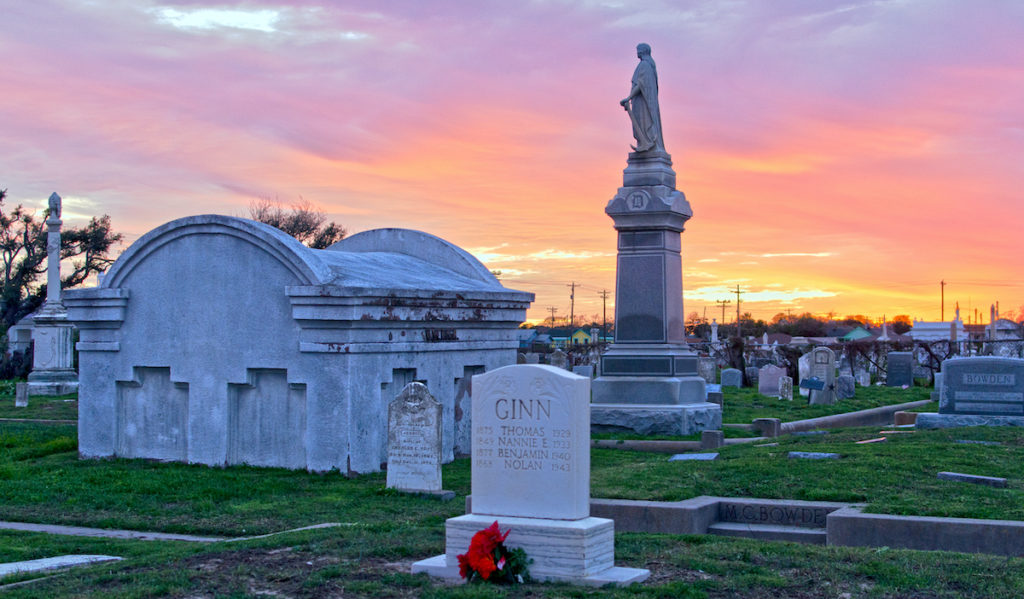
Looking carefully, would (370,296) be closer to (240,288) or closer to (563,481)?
(240,288)

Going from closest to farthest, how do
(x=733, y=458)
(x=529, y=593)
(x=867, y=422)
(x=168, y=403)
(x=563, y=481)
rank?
(x=529, y=593), (x=563, y=481), (x=733, y=458), (x=168, y=403), (x=867, y=422)

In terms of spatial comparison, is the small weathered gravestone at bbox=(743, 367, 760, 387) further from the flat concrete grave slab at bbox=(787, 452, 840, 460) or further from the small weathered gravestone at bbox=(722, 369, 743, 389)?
the flat concrete grave slab at bbox=(787, 452, 840, 460)

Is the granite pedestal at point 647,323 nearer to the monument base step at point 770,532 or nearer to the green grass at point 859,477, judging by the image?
the green grass at point 859,477

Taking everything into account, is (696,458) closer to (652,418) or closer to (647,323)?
(652,418)

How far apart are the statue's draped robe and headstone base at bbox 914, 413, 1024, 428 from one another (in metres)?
6.68

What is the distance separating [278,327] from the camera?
1400cm

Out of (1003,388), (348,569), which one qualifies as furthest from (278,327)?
(1003,388)

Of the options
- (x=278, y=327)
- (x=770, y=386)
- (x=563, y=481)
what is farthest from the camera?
(x=770, y=386)

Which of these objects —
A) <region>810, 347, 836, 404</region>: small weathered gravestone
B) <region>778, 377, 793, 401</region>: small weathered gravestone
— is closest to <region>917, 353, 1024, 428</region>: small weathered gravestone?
<region>810, 347, 836, 404</region>: small weathered gravestone

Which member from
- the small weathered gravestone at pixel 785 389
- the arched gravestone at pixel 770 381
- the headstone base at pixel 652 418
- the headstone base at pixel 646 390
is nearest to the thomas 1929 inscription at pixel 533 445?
the headstone base at pixel 652 418

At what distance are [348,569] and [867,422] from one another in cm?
1851

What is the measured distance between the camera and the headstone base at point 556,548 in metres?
6.71

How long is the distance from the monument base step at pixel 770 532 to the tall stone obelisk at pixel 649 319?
8598mm

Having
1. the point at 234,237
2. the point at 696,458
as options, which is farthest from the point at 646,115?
the point at 234,237
